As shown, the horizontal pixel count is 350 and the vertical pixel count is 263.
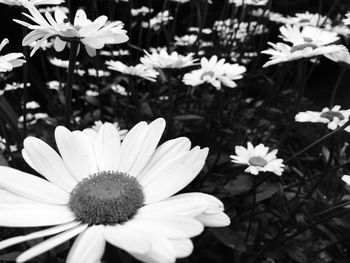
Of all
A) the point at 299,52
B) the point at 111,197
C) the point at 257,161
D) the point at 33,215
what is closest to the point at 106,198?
the point at 111,197

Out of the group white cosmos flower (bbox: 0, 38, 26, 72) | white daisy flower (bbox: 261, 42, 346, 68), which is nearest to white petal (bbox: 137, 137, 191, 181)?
white cosmos flower (bbox: 0, 38, 26, 72)

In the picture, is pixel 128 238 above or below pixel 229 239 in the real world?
above

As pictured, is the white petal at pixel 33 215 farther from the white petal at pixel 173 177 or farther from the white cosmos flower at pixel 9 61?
the white cosmos flower at pixel 9 61

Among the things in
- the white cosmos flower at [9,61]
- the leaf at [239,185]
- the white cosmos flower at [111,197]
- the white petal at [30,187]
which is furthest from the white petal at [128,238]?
the leaf at [239,185]

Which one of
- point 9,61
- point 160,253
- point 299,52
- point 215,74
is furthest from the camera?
point 215,74

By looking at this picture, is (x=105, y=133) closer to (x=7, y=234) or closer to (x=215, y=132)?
(x=7, y=234)

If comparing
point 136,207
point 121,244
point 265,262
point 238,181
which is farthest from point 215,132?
point 121,244

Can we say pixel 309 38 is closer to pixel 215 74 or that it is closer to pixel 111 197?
pixel 215 74
